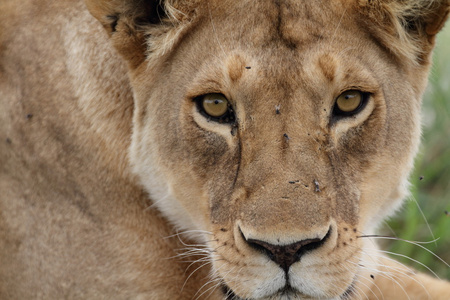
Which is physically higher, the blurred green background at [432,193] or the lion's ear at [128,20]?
the lion's ear at [128,20]

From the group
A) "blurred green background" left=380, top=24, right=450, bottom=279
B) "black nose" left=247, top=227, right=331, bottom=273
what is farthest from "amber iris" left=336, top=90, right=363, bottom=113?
"blurred green background" left=380, top=24, right=450, bottom=279

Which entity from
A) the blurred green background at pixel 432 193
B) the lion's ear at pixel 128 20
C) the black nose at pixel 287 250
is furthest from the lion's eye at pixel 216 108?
the blurred green background at pixel 432 193

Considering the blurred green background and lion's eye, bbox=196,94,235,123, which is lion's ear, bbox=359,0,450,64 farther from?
the blurred green background

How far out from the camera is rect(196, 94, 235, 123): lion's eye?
2514 millimetres

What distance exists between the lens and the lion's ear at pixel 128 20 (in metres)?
2.66

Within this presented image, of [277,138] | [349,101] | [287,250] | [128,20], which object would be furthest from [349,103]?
[128,20]

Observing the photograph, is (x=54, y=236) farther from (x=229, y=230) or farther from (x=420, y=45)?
(x=420, y=45)

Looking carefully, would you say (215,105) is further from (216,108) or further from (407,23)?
(407,23)

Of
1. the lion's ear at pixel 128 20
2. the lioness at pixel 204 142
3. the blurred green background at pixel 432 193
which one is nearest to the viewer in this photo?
the lioness at pixel 204 142

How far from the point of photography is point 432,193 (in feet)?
14.7

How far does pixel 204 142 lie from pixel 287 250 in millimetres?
564

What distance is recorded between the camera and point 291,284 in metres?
2.23

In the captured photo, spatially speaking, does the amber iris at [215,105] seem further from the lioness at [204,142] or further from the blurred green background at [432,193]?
the blurred green background at [432,193]

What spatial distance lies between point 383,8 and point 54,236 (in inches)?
56.0
